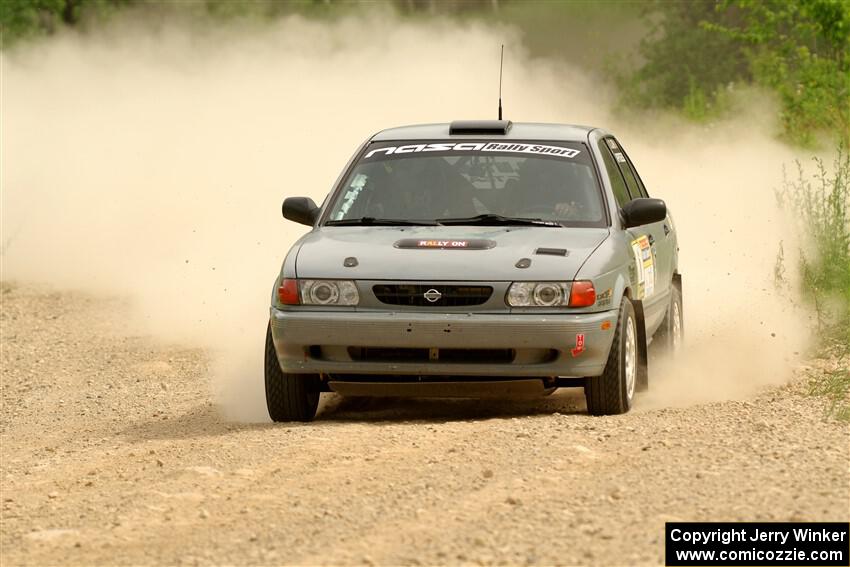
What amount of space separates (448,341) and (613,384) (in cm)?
96

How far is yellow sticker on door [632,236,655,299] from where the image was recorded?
10.1m

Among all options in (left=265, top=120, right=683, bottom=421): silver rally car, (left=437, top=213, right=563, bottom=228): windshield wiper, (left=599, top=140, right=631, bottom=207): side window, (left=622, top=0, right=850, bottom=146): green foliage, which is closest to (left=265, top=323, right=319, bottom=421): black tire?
(left=265, top=120, right=683, bottom=421): silver rally car

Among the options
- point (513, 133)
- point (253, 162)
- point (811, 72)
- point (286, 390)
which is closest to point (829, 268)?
point (513, 133)

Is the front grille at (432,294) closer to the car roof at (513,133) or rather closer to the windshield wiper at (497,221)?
the windshield wiper at (497,221)

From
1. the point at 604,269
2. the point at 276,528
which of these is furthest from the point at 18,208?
the point at 276,528

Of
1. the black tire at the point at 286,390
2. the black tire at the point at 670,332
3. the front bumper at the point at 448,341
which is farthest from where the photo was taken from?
the black tire at the point at 670,332

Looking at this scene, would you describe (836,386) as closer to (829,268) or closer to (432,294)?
(432,294)

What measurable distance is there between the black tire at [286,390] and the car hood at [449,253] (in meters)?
0.58

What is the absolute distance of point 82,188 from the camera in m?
25.0

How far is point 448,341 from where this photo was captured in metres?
8.90

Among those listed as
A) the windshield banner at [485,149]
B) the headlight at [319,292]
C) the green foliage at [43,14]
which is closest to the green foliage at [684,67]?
the green foliage at [43,14]

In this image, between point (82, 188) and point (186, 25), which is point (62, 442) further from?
point (186, 25)

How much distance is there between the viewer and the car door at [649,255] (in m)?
10.3

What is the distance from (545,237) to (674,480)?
8.35 feet
